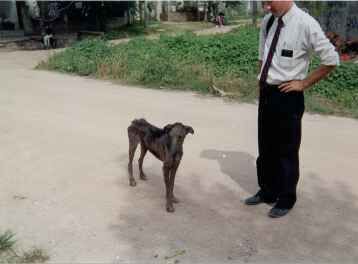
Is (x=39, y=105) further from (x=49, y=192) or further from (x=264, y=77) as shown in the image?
(x=264, y=77)

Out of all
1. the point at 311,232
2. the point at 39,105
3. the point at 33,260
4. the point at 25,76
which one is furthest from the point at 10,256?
the point at 25,76

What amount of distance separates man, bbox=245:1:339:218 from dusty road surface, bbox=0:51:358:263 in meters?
0.35

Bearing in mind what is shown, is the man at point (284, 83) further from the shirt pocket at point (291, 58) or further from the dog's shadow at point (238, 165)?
the dog's shadow at point (238, 165)

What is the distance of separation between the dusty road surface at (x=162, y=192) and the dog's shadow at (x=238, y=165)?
0.04 feet

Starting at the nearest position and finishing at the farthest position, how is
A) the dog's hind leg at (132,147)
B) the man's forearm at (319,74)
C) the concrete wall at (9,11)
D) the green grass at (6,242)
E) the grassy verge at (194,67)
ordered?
1. the green grass at (6,242)
2. the man's forearm at (319,74)
3. the dog's hind leg at (132,147)
4. the grassy verge at (194,67)
5. the concrete wall at (9,11)

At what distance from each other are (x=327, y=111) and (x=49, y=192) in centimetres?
495

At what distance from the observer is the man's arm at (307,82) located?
3.67m

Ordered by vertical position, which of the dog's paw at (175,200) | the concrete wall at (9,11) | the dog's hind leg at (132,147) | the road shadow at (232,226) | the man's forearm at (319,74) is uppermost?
the concrete wall at (9,11)

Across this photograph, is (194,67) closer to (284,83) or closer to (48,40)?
(284,83)

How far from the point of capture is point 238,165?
5.47 meters

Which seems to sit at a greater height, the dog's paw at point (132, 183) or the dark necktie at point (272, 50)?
the dark necktie at point (272, 50)

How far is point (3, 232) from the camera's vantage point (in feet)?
12.5

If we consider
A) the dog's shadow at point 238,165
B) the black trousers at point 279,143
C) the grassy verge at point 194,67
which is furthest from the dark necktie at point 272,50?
the grassy verge at point 194,67

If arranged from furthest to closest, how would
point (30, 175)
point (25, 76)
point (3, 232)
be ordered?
point (25, 76), point (30, 175), point (3, 232)
